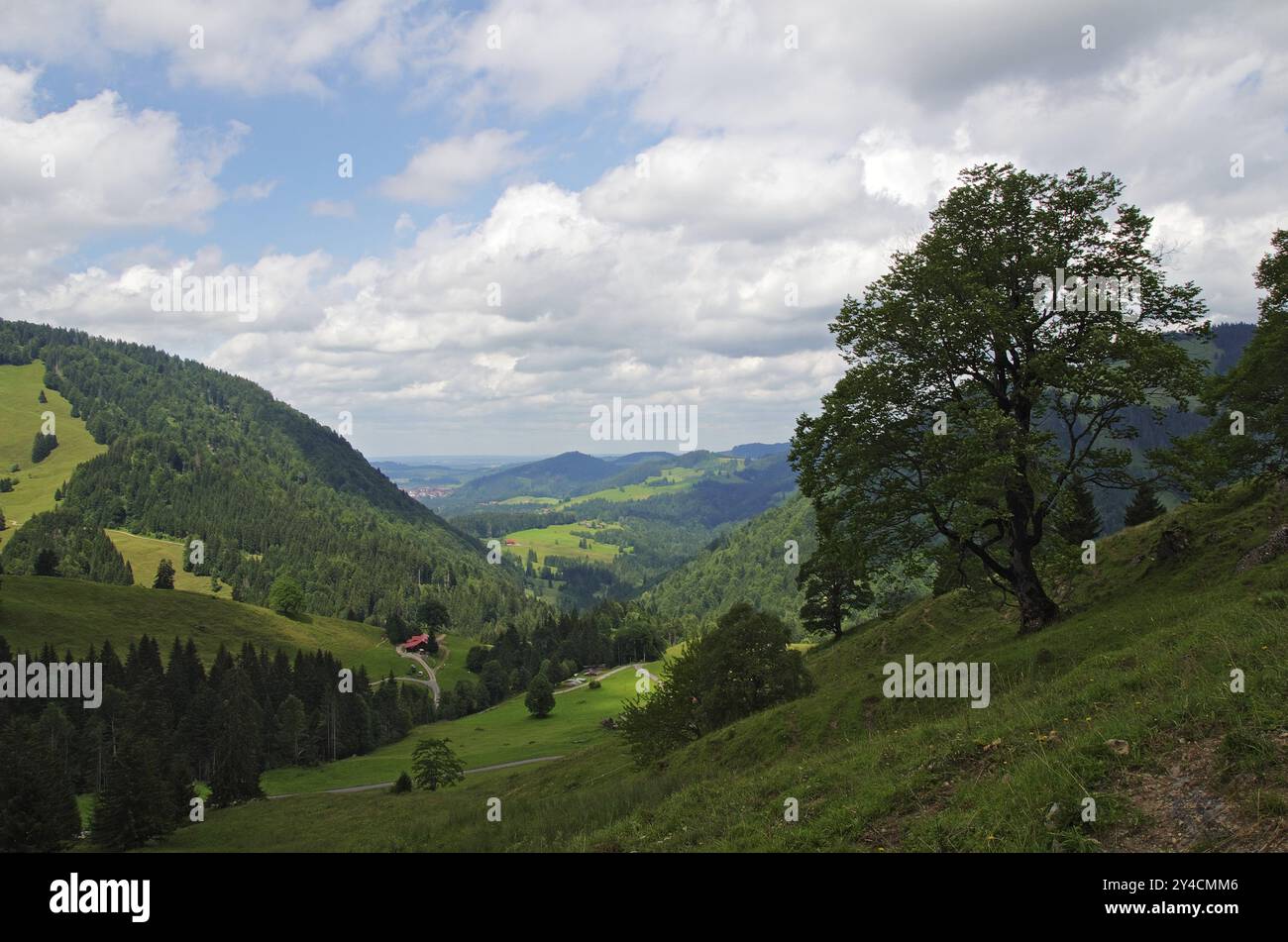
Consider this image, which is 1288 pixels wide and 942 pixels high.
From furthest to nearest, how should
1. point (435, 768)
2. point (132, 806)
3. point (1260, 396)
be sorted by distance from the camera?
point (435, 768) → point (132, 806) → point (1260, 396)

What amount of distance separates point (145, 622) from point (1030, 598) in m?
183

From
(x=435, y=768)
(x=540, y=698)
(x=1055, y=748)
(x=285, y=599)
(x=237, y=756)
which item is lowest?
(x=540, y=698)

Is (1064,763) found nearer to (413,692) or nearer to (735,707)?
(735,707)

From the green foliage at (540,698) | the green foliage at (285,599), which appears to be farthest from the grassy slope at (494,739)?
the green foliage at (285,599)

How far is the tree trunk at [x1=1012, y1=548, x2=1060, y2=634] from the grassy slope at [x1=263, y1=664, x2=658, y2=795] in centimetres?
8338

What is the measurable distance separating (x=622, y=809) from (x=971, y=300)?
2131 cm

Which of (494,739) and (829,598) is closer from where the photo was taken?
(829,598)

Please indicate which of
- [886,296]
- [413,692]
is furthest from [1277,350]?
[413,692]

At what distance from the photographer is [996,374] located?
24.2 meters

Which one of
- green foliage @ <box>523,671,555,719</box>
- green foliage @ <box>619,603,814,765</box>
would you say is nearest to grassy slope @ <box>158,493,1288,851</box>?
green foliage @ <box>619,603,814,765</box>

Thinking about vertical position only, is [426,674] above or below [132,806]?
below

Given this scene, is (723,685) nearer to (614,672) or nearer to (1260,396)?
(1260,396)

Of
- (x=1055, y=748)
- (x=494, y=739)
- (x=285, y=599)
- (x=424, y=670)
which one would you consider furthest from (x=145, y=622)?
(x=1055, y=748)

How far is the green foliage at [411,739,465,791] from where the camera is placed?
82.4 metres
